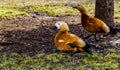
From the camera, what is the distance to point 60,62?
6.62 metres

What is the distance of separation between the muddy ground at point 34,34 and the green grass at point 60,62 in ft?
0.91

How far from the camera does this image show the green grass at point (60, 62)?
6.38 metres

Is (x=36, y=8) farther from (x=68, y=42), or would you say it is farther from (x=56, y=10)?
(x=68, y=42)

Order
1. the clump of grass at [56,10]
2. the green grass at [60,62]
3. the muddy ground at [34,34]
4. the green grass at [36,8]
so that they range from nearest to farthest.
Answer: the green grass at [60,62] < the muddy ground at [34,34] < the green grass at [36,8] < the clump of grass at [56,10]

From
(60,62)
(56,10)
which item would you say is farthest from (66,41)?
(56,10)

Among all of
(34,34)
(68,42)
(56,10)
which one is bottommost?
(56,10)

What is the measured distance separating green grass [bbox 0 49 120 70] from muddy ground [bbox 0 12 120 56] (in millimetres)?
276

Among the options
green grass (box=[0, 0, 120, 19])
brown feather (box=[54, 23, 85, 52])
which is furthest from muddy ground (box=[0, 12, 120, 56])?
brown feather (box=[54, 23, 85, 52])

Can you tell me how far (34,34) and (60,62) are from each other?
6.48 ft

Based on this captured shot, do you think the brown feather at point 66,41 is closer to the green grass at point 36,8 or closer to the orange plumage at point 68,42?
the orange plumage at point 68,42

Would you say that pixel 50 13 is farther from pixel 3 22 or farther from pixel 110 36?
pixel 110 36

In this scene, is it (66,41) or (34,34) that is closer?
(66,41)

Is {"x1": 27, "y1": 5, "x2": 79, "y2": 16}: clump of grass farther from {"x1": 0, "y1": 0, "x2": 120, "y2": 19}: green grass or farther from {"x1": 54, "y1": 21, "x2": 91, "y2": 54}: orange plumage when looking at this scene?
{"x1": 54, "y1": 21, "x2": 91, "y2": 54}: orange plumage

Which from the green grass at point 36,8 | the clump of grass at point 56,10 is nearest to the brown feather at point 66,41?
the green grass at point 36,8
